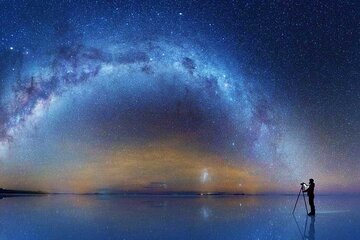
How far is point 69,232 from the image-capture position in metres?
13.4

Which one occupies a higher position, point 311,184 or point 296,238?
point 311,184

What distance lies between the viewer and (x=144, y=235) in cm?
1283

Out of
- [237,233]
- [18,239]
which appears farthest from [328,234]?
[18,239]

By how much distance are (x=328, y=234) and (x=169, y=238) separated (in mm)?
5403

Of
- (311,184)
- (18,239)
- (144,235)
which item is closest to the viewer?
(18,239)

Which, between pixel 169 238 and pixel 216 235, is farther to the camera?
pixel 216 235

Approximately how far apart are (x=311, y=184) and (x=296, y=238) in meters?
A: 10.3

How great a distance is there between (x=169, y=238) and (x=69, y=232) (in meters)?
3.67

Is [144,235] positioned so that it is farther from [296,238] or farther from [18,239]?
[296,238]

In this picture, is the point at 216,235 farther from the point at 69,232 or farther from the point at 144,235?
the point at 69,232

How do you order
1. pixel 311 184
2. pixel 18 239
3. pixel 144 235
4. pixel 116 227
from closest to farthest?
pixel 18 239, pixel 144 235, pixel 116 227, pixel 311 184

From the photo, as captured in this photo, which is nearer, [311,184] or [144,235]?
[144,235]

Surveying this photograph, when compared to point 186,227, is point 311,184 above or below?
above

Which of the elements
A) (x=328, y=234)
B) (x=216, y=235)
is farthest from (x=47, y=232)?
(x=328, y=234)
